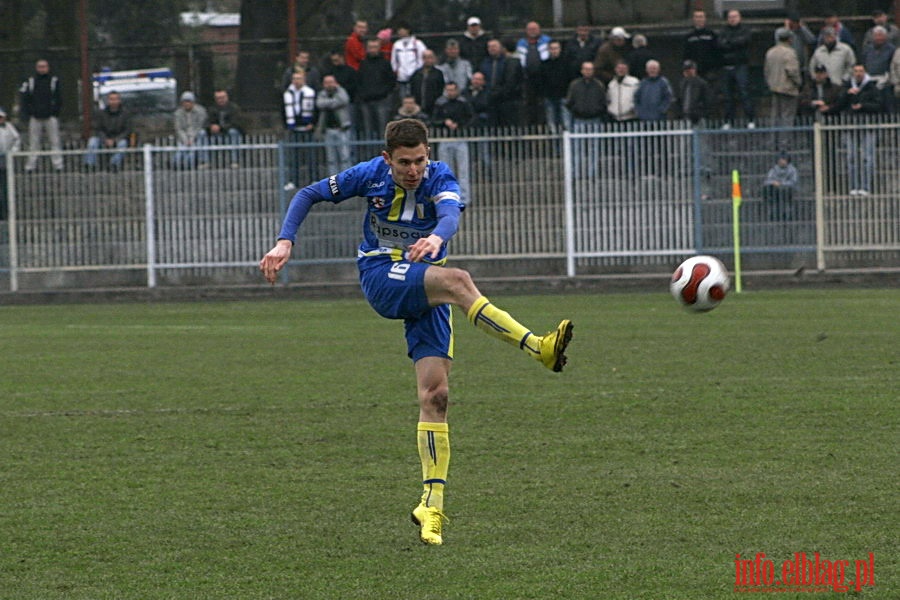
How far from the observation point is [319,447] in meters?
9.02

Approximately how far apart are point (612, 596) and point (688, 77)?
1799 cm

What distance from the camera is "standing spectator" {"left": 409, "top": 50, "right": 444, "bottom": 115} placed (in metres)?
22.3

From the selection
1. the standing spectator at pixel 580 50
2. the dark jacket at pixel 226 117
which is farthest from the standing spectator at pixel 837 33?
the dark jacket at pixel 226 117

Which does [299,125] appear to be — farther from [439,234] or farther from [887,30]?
[439,234]

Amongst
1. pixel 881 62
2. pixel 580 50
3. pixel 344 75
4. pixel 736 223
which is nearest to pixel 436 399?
pixel 736 223

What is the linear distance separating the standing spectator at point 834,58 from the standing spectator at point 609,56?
2935 millimetres

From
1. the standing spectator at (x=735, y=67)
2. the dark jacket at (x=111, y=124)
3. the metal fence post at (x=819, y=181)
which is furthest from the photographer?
the dark jacket at (x=111, y=124)

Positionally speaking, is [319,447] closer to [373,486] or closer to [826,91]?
[373,486]

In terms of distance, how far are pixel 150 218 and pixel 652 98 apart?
789 centimetres

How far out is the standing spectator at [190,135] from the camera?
22.9 meters

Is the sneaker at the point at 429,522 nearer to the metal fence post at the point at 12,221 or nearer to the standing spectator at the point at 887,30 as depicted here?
the metal fence post at the point at 12,221

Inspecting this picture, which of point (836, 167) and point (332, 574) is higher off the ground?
point (836, 167)

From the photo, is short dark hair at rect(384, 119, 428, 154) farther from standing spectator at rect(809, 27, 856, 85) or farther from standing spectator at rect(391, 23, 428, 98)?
standing spectator at rect(809, 27, 856, 85)

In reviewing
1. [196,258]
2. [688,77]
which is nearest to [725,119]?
[688,77]
